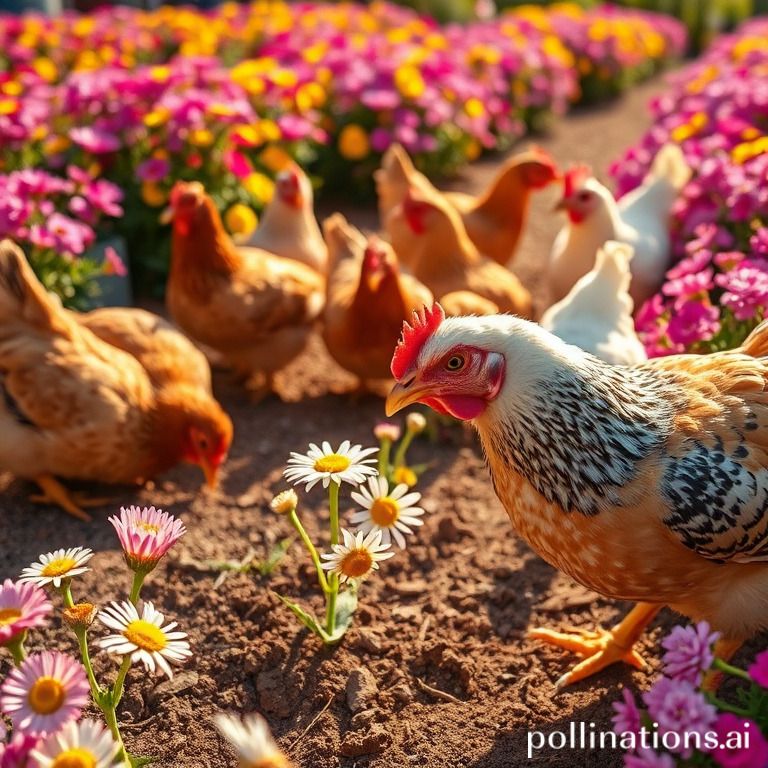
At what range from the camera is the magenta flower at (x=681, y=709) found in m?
1.58

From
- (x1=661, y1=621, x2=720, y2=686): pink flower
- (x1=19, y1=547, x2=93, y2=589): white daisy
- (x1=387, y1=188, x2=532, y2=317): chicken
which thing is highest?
(x1=661, y1=621, x2=720, y2=686): pink flower

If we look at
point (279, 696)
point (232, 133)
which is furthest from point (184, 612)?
point (232, 133)

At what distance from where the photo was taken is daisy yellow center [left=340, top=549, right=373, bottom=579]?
234 cm

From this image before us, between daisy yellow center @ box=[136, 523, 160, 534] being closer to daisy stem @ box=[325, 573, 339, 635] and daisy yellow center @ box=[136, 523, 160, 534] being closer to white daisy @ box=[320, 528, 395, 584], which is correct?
white daisy @ box=[320, 528, 395, 584]

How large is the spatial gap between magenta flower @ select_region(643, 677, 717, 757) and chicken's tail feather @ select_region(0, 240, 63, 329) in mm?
2542

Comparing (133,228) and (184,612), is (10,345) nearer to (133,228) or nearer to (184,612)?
(184,612)

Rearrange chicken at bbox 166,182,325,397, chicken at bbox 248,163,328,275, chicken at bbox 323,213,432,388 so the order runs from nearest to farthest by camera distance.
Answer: chicken at bbox 323,213,432,388, chicken at bbox 166,182,325,397, chicken at bbox 248,163,328,275

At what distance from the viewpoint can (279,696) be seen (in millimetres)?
2578

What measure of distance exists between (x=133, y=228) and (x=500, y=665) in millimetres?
3561

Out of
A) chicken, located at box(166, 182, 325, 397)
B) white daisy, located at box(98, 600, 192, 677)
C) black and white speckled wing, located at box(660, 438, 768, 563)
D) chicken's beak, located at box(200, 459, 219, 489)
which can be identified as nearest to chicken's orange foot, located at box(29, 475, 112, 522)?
chicken's beak, located at box(200, 459, 219, 489)

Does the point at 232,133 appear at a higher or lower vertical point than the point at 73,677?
A: lower

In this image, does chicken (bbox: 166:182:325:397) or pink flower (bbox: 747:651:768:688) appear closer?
pink flower (bbox: 747:651:768:688)

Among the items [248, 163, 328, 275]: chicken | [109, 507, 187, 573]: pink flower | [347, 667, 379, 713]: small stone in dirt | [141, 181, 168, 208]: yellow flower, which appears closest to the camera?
[109, 507, 187, 573]: pink flower

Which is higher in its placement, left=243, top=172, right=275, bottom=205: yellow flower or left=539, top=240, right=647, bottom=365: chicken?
left=539, top=240, right=647, bottom=365: chicken
